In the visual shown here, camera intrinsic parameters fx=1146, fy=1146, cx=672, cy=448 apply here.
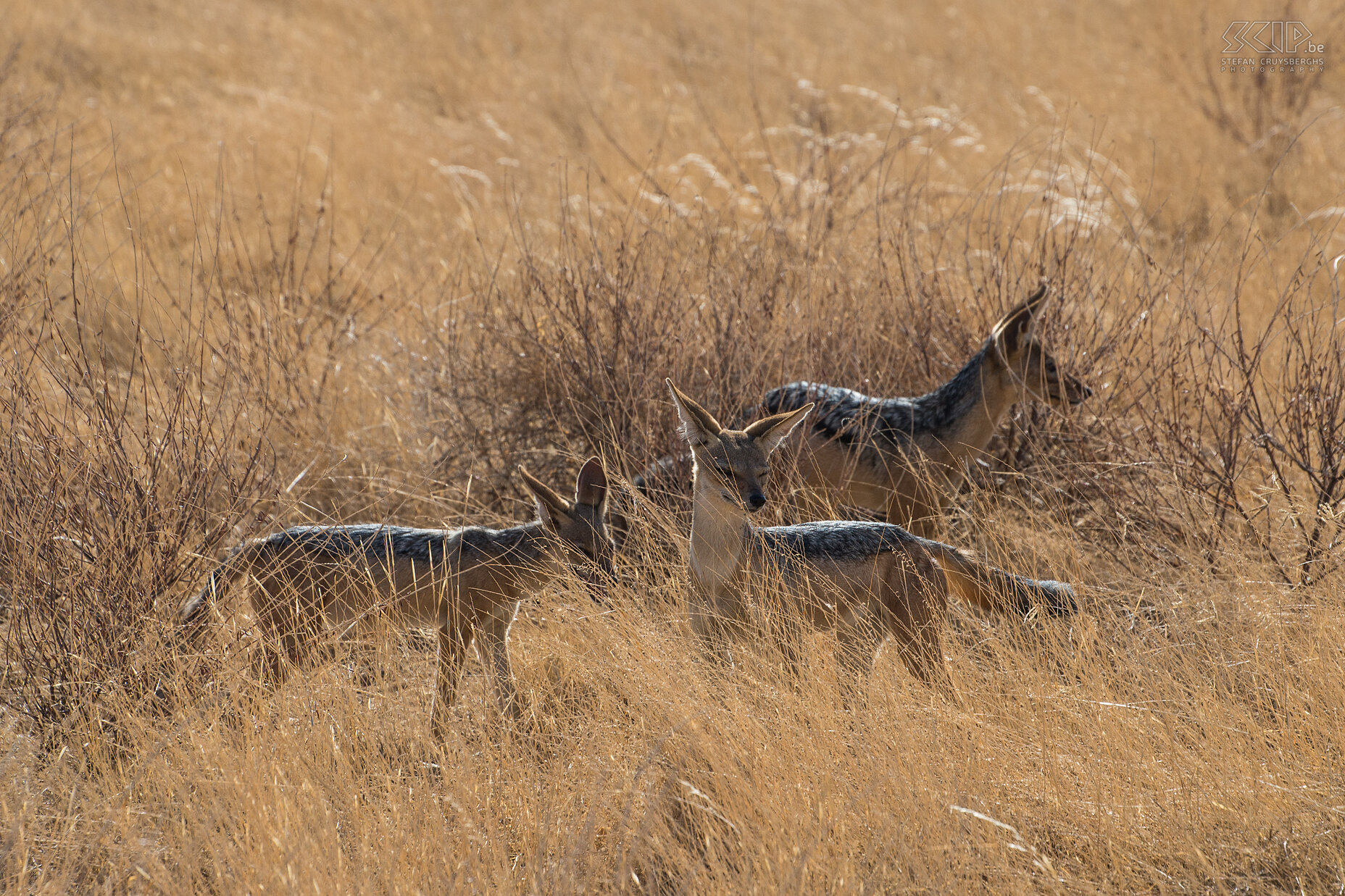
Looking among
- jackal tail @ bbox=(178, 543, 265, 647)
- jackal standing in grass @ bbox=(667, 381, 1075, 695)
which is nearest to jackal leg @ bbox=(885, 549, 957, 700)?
jackal standing in grass @ bbox=(667, 381, 1075, 695)

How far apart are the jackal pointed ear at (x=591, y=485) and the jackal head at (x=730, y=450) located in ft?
1.73

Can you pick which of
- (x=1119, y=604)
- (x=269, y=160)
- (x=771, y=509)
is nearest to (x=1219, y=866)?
(x=1119, y=604)

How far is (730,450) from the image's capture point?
4430mm

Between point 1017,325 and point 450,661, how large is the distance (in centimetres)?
336

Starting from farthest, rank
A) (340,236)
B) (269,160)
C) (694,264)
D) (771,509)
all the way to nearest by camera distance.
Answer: (269,160), (340,236), (694,264), (771,509)

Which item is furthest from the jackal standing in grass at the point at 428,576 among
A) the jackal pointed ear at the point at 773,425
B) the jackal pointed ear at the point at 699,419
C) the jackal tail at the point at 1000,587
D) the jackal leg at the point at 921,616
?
the jackal tail at the point at 1000,587

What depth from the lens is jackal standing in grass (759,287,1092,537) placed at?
599 cm

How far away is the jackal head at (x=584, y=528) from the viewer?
481 cm

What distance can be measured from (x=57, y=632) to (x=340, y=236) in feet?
23.5

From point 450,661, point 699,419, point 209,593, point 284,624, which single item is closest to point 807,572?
point 699,419

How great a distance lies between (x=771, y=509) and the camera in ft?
19.0

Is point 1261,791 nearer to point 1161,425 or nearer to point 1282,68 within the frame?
point 1161,425

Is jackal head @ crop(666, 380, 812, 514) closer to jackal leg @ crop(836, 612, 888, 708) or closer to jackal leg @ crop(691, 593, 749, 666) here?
jackal leg @ crop(691, 593, 749, 666)

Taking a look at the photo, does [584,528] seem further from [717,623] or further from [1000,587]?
[1000,587]
